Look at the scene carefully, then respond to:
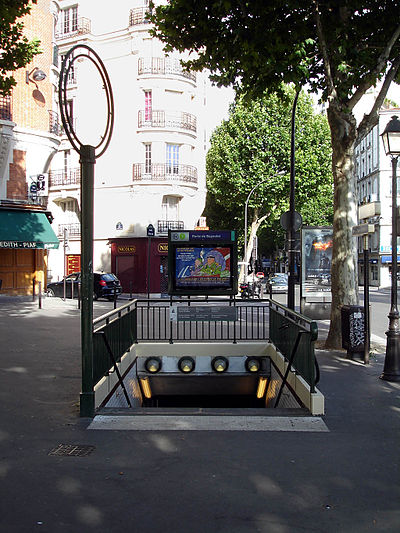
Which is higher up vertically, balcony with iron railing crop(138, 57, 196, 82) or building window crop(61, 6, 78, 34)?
building window crop(61, 6, 78, 34)

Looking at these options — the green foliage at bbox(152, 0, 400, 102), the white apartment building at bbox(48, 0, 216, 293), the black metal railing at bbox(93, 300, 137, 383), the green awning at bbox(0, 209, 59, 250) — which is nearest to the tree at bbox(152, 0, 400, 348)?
the green foliage at bbox(152, 0, 400, 102)

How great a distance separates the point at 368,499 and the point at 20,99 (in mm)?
25691

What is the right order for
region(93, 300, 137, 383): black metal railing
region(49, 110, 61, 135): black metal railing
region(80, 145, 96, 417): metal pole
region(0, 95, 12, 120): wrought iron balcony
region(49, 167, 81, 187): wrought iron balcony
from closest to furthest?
region(80, 145, 96, 417): metal pole < region(93, 300, 137, 383): black metal railing < region(0, 95, 12, 120): wrought iron balcony < region(49, 110, 61, 135): black metal railing < region(49, 167, 81, 187): wrought iron balcony

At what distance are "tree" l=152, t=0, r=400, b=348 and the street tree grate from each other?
7.43 metres

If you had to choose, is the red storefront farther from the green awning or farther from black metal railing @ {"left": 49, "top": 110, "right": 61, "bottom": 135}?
black metal railing @ {"left": 49, "top": 110, "right": 61, "bottom": 135}

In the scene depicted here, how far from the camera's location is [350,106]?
442 inches

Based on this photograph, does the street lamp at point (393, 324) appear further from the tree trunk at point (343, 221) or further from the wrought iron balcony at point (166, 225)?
the wrought iron balcony at point (166, 225)

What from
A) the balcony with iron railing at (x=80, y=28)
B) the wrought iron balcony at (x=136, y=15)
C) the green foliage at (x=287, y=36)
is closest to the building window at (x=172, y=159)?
the wrought iron balcony at (x=136, y=15)

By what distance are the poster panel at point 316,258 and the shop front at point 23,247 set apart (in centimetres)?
1311

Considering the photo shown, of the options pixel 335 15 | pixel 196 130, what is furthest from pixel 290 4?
pixel 196 130

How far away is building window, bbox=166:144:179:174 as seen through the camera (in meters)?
34.6

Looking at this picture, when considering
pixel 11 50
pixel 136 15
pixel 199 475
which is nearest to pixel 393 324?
pixel 199 475

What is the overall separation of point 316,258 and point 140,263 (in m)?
17.9

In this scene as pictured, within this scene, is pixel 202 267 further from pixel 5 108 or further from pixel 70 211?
pixel 70 211
